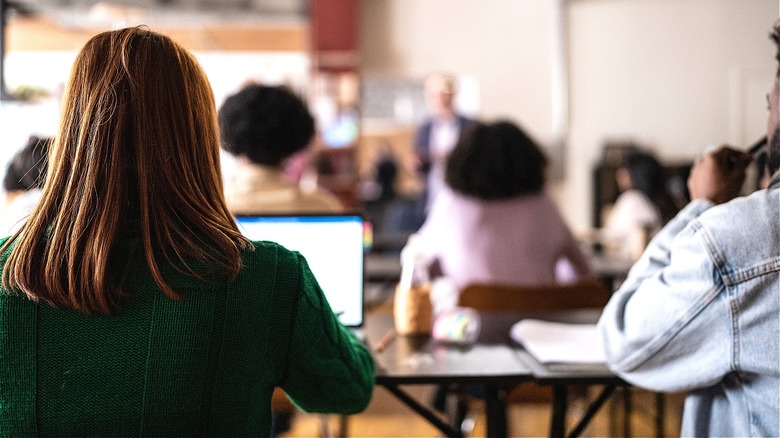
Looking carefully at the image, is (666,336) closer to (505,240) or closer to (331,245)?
(331,245)

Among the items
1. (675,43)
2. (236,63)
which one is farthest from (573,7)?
(236,63)

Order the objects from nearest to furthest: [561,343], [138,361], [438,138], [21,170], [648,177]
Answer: [138,361] → [561,343] → [21,170] → [648,177] → [438,138]

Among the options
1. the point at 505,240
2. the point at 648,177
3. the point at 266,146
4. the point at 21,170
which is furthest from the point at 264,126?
the point at 648,177

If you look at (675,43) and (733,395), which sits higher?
(675,43)

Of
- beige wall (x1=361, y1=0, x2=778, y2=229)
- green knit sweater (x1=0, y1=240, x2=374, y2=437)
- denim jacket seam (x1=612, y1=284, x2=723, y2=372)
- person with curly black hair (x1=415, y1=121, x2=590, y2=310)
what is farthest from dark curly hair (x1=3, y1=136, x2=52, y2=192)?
beige wall (x1=361, y1=0, x2=778, y2=229)

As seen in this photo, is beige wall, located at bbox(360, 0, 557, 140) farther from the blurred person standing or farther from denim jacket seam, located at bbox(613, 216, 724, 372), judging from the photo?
denim jacket seam, located at bbox(613, 216, 724, 372)

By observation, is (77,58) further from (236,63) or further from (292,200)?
(236,63)

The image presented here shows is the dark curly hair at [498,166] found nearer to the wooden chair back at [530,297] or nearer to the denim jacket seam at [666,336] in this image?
the wooden chair back at [530,297]

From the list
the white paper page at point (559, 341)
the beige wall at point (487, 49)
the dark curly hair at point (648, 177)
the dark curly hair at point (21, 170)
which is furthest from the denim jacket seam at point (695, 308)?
the beige wall at point (487, 49)

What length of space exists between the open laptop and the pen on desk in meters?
0.06

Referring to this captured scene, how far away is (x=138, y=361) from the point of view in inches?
40.3

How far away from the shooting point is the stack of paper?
5.44 ft

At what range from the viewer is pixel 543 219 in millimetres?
2734

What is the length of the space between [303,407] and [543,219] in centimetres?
164
